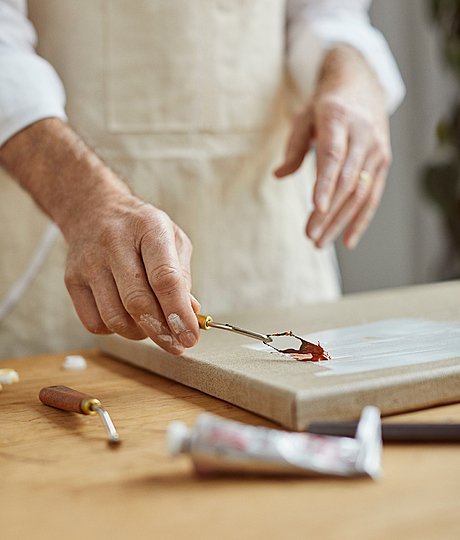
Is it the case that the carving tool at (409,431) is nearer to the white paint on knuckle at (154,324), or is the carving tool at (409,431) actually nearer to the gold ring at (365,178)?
the white paint on knuckle at (154,324)

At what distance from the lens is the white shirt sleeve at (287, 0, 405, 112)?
1.41m

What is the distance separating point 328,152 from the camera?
1.13m

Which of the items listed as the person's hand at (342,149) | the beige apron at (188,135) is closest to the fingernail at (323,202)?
the person's hand at (342,149)

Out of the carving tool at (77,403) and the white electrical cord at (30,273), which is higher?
the carving tool at (77,403)

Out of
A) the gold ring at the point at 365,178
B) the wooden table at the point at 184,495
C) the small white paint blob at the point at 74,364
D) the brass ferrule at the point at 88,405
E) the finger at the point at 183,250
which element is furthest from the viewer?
the gold ring at the point at 365,178

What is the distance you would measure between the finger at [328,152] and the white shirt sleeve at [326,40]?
0.80 ft

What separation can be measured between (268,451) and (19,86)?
640mm

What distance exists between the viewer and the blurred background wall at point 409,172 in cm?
248

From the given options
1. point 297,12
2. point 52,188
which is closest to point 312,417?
point 52,188

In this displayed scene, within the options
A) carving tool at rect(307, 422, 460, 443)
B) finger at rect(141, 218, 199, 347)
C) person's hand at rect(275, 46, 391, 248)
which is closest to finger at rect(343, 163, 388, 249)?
person's hand at rect(275, 46, 391, 248)

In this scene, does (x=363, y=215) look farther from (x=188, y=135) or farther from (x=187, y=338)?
(x=187, y=338)

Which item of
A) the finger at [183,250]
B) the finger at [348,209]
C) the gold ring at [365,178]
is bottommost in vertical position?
the finger at [348,209]

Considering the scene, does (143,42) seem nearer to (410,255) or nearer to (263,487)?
(263,487)

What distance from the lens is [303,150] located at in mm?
1230
